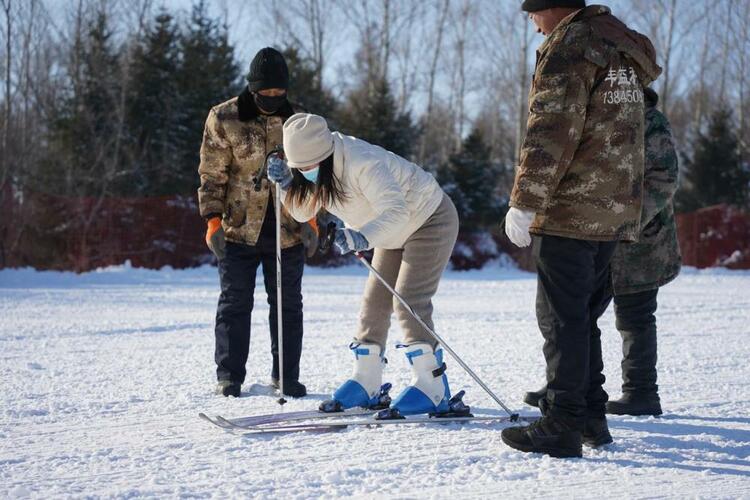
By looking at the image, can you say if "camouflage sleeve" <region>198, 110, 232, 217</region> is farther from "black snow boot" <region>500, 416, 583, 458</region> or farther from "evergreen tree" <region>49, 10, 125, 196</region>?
"evergreen tree" <region>49, 10, 125, 196</region>

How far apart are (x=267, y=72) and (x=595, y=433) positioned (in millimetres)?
2707

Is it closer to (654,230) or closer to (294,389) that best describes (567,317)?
(654,230)

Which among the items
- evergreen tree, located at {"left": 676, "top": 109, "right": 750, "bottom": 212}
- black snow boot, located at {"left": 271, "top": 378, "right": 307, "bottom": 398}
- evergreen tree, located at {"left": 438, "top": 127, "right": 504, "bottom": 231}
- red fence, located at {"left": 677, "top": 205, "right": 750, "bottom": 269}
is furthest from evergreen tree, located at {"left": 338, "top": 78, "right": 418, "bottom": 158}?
black snow boot, located at {"left": 271, "top": 378, "right": 307, "bottom": 398}

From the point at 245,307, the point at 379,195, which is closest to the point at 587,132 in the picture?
the point at 379,195

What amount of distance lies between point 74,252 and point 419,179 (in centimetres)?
1495

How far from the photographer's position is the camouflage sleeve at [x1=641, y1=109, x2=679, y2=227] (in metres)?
4.00

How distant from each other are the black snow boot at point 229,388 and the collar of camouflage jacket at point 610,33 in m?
2.60

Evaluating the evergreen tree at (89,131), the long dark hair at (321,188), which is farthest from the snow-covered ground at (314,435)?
the evergreen tree at (89,131)

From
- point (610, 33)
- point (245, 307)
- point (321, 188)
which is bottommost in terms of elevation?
point (245, 307)

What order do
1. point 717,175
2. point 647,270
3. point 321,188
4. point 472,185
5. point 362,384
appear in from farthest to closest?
point 717,175, point 472,185, point 647,270, point 362,384, point 321,188

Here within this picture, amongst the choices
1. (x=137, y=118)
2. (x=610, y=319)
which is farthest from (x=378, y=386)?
(x=137, y=118)

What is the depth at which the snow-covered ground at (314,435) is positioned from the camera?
2811mm

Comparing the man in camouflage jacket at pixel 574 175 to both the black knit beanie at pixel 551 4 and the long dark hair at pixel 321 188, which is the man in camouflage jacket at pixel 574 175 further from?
the long dark hair at pixel 321 188

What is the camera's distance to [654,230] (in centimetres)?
425
